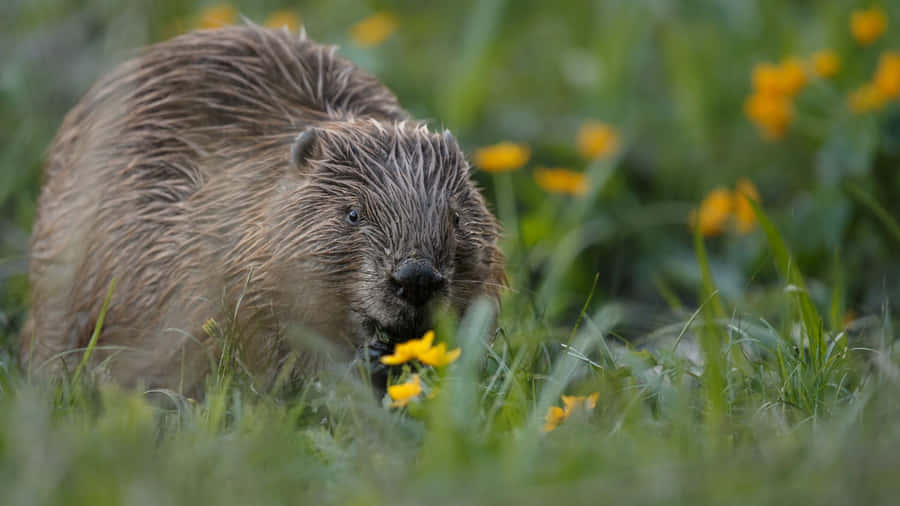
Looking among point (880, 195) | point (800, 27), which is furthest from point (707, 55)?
point (880, 195)

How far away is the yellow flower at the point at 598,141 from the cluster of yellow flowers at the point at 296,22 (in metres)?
1.14

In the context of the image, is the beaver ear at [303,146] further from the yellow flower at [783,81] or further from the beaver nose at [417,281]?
the yellow flower at [783,81]

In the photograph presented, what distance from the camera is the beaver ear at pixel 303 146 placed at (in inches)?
123

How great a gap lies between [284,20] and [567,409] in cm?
396

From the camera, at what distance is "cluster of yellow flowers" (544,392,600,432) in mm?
2360

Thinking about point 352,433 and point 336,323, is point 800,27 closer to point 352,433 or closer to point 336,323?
point 336,323

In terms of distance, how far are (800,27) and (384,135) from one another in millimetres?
3772

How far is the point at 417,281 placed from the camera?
8.91 ft

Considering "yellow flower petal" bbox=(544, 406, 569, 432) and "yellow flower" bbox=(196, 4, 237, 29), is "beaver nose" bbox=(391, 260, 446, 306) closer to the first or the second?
"yellow flower petal" bbox=(544, 406, 569, 432)

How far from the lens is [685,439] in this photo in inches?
83.1

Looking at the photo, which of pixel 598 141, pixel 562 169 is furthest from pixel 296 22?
pixel 598 141

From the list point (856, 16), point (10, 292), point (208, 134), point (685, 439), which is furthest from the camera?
point (856, 16)

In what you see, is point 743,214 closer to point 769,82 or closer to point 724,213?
point 724,213

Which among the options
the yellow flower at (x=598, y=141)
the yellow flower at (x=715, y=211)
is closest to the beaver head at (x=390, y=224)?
the yellow flower at (x=715, y=211)
